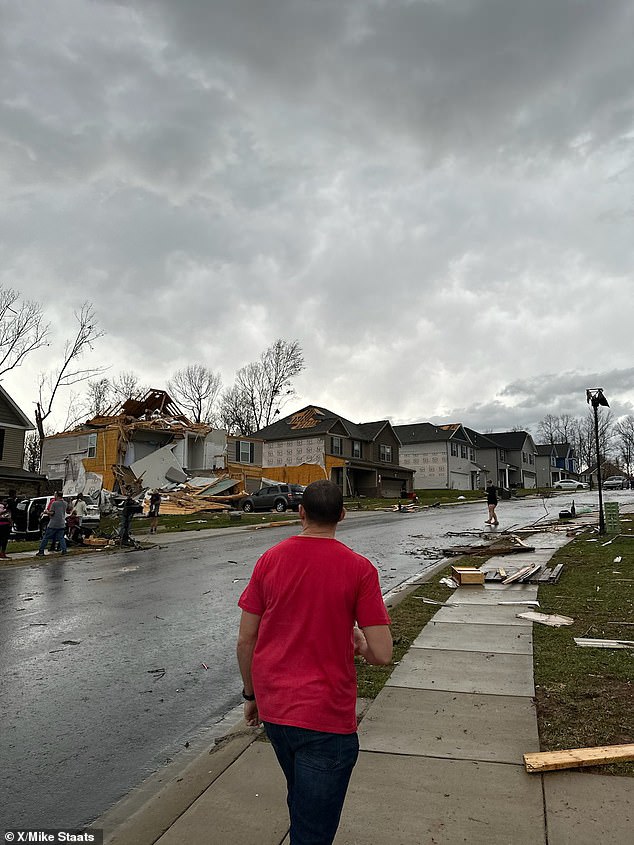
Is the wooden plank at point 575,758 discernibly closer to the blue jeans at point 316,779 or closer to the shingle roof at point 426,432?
the blue jeans at point 316,779

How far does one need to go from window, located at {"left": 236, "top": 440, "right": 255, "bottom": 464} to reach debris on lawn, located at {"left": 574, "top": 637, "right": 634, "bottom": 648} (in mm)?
41877

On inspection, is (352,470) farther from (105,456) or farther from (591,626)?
(591,626)

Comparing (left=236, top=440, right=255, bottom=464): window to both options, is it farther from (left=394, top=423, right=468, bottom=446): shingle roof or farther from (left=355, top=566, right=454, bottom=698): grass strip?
(left=355, top=566, right=454, bottom=698): grass strip

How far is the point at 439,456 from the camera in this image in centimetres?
6562

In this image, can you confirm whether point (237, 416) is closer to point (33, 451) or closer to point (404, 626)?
point (33, 451)

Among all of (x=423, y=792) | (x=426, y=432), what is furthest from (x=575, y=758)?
(x=426, y=432)

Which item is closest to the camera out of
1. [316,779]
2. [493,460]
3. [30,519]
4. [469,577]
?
[316,779]

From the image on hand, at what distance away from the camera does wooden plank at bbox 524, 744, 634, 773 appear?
398 centimetres

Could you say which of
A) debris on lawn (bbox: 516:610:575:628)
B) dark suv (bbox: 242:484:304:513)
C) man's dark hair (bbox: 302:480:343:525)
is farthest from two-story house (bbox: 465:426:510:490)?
man's dark hair (bbox: 302:480:343:525)

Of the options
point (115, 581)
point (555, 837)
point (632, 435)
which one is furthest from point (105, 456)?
point (632, 435)

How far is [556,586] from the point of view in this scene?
10.8 m

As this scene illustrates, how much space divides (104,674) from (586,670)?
4698 millimetres

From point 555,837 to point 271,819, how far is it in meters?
1.49

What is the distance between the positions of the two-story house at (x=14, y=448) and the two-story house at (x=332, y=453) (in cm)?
1680
